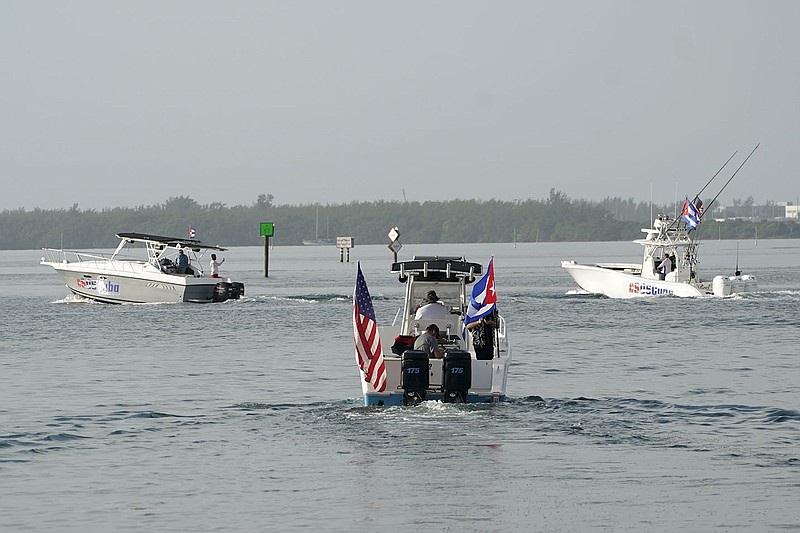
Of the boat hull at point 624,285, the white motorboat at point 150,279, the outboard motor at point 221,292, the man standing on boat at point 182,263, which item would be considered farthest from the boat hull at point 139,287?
the boat hull at point 624,285

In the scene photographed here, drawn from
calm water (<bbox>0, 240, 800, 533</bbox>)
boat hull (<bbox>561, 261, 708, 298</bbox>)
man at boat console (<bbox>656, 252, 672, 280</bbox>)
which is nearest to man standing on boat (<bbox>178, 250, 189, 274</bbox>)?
calm water (<bbox>0, 240, 800, 533</bbox>)

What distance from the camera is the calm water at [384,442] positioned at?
563 inches

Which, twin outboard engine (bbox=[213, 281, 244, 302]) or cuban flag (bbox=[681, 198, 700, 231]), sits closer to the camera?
twin outboard engine (bbox=[213, 281, 244, 302])

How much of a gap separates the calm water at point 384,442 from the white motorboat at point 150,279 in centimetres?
1567

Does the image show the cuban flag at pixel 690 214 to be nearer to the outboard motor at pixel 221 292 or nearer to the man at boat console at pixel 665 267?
the man at boat console at pixel 665 267

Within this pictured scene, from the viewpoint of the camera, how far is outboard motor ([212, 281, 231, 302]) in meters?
53.0

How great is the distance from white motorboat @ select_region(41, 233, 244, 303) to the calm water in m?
15.7

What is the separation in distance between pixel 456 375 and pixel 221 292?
33.8m

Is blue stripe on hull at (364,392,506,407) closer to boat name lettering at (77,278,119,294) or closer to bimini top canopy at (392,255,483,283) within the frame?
bimini top canopy at (392,255,483,283)

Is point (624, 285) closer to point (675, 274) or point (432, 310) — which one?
point (675, 274)

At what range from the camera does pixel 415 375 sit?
798 inches

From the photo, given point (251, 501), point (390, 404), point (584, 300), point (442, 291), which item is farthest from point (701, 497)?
point (584, 300)

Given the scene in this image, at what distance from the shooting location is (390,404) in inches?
813

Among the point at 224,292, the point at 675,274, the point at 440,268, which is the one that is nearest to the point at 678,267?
the point at 675,274
